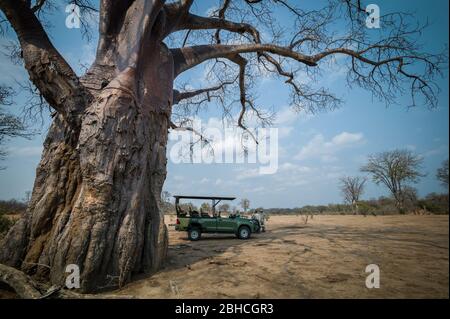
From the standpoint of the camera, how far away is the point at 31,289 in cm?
288

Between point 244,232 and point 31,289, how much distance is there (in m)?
8.01

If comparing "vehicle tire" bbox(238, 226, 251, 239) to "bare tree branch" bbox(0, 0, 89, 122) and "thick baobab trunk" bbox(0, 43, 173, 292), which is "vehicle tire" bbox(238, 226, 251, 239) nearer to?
"thick baobab trunk" bbox(0, 43, 173, 292)

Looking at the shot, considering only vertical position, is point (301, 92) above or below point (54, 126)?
above

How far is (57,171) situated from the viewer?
13.8 ft

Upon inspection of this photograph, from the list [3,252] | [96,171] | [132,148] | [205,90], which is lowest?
[3,252]

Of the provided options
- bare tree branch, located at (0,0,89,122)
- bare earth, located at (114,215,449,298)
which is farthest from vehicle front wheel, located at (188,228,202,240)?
bare tree branch, located at (0,0,89,122)

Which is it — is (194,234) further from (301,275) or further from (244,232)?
(301,275)

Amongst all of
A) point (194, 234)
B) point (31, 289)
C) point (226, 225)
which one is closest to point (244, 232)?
point (226, 225)

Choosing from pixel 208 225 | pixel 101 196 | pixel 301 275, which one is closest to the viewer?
pixel 101 196

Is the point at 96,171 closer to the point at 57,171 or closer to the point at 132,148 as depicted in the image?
the point at 132,148

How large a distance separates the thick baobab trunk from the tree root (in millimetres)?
282

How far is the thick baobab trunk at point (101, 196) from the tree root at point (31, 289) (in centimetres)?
28
